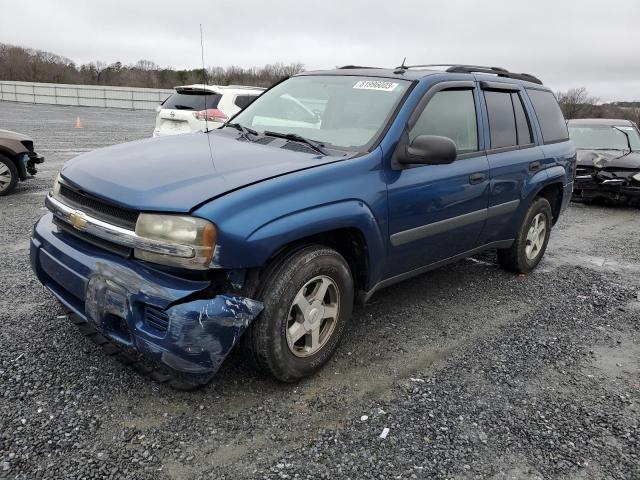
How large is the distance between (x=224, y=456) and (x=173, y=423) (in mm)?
375

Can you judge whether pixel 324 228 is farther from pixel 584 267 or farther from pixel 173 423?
pixel 584 267

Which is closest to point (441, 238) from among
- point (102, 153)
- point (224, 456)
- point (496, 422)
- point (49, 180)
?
point (496, 422)

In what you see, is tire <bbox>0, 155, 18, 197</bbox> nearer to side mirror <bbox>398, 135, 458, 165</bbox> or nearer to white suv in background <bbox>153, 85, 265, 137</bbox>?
white suv in background <bbox>153, 85, 265, 137</bbox>

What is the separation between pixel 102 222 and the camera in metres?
2.84

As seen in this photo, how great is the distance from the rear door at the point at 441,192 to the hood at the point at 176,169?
0.62 meters

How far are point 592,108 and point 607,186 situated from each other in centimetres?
2116

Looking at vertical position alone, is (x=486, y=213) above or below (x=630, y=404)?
above

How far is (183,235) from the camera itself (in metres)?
2.58

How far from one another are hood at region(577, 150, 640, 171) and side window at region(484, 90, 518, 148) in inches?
215

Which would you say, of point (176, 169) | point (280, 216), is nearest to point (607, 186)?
point (280, 216)

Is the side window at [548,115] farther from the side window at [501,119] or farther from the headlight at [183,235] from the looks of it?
the headlight at [183,235]

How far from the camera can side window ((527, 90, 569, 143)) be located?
16.7 feet

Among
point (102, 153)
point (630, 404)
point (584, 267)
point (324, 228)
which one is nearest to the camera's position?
point (324, 228)

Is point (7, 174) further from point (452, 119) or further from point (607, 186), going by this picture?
point (607, 186)
